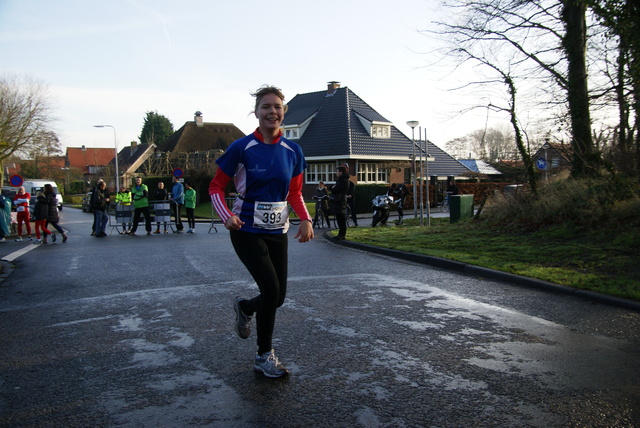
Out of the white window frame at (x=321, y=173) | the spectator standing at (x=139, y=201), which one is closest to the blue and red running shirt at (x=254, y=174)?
the spectator standing at (x=139, y=201)

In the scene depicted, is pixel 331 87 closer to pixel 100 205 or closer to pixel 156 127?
pixel 100 205

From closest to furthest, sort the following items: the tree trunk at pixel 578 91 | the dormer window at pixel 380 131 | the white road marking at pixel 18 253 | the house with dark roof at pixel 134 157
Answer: the white road marking at pixel 18 253 → the tree trunk at pixel 578 91 → the dormer window at pixel 380 131 → the house with dark roof at pixel 134 157

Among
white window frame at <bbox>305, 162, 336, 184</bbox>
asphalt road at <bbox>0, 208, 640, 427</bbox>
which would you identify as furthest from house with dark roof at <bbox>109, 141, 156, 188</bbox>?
asphalt road at <bbox>0, 208, 640, 427</bbox>

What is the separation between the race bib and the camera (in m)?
3.97

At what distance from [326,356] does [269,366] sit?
654 millimetres

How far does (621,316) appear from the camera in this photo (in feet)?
19.5

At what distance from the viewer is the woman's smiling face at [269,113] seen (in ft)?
13.2

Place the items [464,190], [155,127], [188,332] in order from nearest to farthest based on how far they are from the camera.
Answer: [188,332], [464,190], [155,127]

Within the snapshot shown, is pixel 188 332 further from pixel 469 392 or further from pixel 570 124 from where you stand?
pixel 570 124

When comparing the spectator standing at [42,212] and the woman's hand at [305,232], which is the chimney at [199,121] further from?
the woman's hand at [305,232]

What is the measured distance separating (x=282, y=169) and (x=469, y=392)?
2019mm

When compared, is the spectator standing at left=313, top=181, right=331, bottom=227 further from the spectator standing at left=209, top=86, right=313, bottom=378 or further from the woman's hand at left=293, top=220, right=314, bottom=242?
the spectator standing at left=209, top=86, right=313, bottom=378

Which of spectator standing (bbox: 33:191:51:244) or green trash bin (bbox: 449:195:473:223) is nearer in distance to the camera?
spectator standing (bbox: 33:191:51:244)

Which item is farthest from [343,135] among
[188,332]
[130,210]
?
[188,332]
